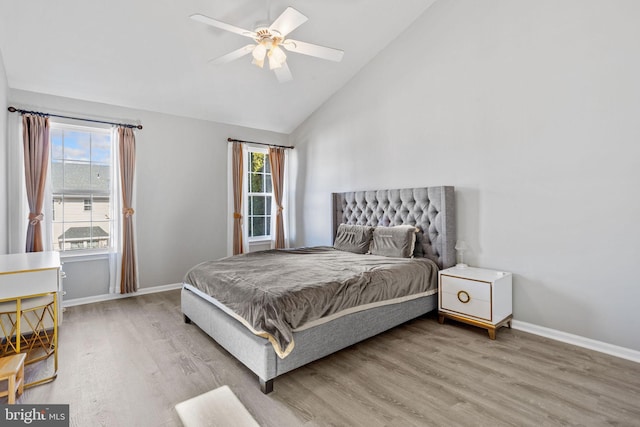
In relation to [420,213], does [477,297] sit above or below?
below

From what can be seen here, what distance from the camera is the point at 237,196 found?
16.8 feet

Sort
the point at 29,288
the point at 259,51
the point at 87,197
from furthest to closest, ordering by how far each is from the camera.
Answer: the point at 87,197 < the point at 259,51 < the point at 29,288

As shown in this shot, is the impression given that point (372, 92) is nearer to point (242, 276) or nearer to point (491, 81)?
point (491, 81)

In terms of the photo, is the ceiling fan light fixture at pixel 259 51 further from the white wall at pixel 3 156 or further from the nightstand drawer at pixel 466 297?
the nightstand drawer at pixel 466 297

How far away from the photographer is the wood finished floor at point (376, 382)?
5.92 ft

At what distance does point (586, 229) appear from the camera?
2656 millimetres

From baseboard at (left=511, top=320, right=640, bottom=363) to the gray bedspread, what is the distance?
0.88m

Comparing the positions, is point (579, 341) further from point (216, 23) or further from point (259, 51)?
point (216, 23)

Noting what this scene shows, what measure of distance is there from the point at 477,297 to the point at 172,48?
414 centimetres

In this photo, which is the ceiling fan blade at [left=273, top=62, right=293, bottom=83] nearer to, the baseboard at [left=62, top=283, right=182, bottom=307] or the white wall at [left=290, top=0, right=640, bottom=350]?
the white wall at [left=290, top=0, right=640, bottom=350]

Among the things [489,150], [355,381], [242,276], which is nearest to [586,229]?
[489,150]

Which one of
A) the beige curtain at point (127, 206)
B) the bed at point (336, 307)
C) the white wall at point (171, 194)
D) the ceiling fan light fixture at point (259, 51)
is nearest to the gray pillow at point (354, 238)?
the bed at point (336, 307)

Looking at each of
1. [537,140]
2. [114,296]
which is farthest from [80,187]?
[537,140]

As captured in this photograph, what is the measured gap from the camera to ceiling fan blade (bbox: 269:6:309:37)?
240 centimetres
